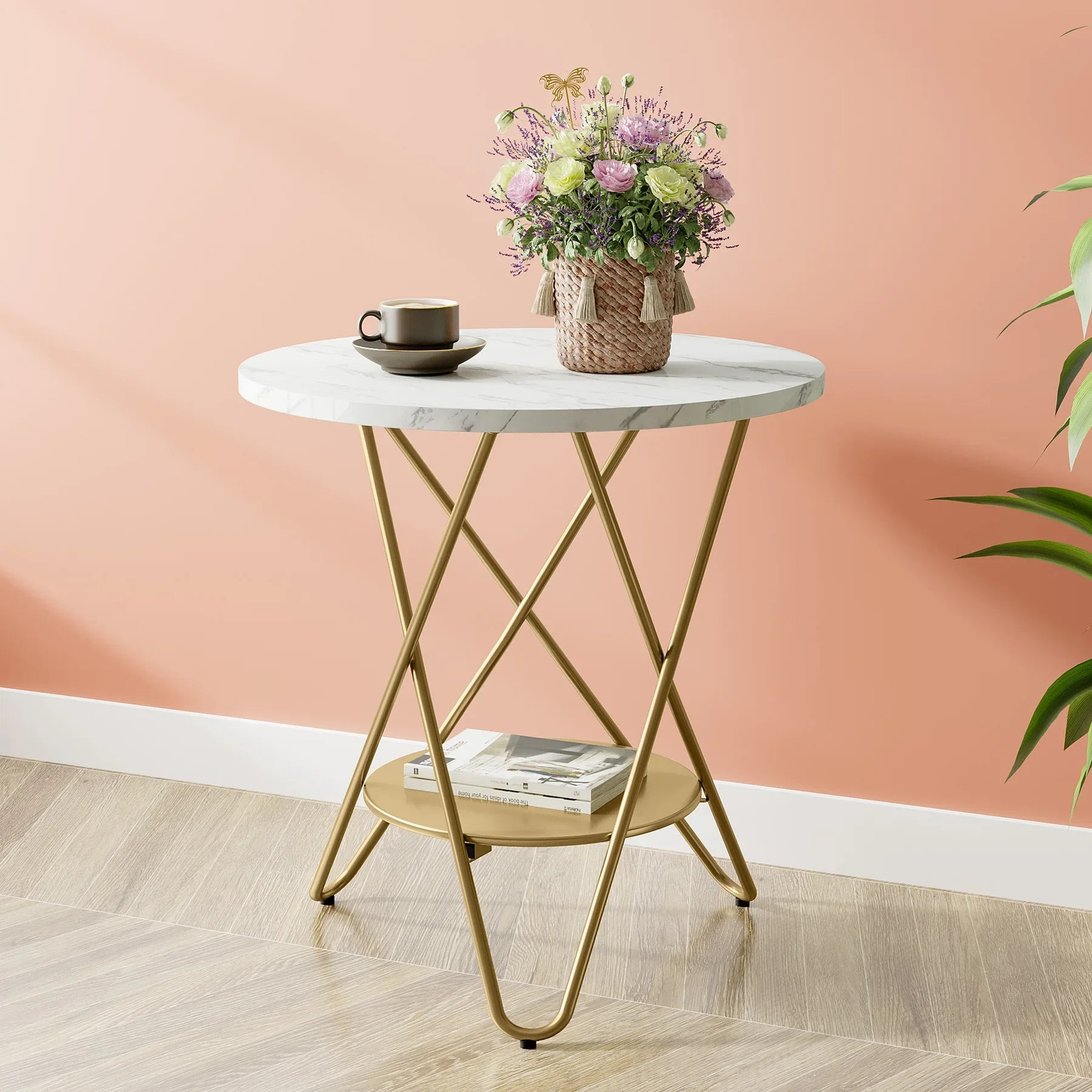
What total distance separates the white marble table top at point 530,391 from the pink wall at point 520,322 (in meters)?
0.35

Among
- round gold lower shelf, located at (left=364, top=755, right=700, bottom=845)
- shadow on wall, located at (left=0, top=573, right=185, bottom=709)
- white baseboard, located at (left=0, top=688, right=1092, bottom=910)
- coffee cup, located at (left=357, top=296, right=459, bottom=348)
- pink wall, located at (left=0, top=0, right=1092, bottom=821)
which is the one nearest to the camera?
coffee cup, located at (left=357, top=296, right=459, bottom=348)

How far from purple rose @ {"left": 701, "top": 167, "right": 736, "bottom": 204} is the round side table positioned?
9.2 inches

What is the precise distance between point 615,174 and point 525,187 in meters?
0.12

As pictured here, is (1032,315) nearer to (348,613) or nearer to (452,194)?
(452,194)

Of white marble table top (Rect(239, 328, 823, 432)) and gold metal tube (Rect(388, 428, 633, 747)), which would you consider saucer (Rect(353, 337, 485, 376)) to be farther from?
gold metal tube (Rect(388, 428, 633, 747))

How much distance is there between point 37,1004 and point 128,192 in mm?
1463

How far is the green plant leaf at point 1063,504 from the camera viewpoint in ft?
6.19

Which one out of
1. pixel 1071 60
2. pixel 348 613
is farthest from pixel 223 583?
pixel 1071 60

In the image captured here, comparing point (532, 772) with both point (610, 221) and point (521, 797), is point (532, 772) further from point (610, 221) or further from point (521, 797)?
point (610, 221)

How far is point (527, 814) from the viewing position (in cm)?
202

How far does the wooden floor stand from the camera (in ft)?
6.02

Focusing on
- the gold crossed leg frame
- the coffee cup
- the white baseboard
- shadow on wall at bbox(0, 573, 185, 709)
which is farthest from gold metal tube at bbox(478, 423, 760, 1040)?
shadow on wall at bbox(0, 573, 185, 709)

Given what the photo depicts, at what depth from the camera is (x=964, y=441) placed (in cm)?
220

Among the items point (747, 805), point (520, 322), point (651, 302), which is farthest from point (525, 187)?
point (747, 805)
